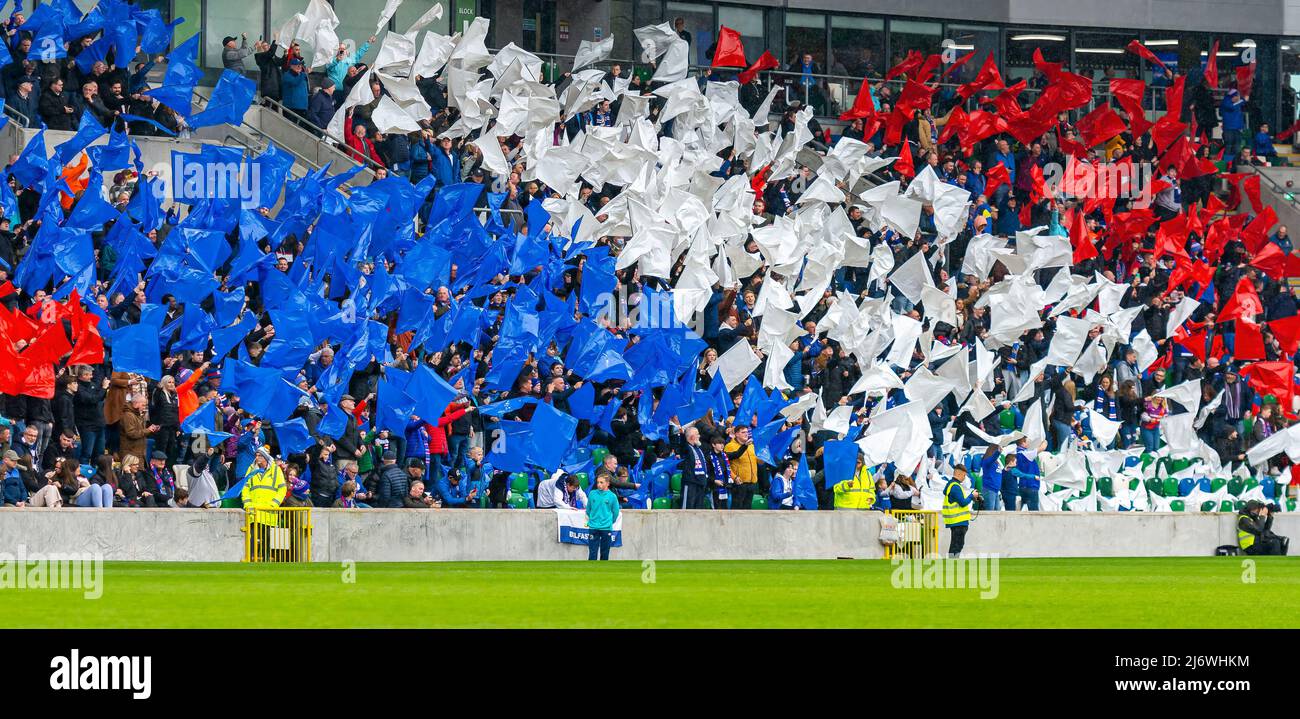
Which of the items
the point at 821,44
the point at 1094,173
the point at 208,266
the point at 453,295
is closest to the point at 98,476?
the point at 208,266

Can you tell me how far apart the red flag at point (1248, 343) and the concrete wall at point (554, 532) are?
4221mm

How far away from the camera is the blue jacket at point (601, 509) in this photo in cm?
2617

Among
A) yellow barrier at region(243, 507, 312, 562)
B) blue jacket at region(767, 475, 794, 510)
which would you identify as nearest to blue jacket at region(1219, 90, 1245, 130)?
blue jacket at region(767, 475, 794, 510)

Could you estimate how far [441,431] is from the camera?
87.1 feet

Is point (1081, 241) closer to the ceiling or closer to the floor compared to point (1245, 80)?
closer to the floor

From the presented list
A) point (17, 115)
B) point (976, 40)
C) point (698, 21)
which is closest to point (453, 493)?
point (17, 115)

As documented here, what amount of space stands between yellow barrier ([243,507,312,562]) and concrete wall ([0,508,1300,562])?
105 mm

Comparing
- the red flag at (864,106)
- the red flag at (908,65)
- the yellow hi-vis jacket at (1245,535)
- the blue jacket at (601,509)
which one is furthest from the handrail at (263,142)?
the yellow hi-vis jacket at (1245,535)

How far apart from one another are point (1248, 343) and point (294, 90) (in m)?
16.1

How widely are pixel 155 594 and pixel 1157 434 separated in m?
20.7

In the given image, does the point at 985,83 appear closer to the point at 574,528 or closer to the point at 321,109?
the point at 321,109

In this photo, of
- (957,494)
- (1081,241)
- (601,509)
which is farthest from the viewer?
(1081,241)
